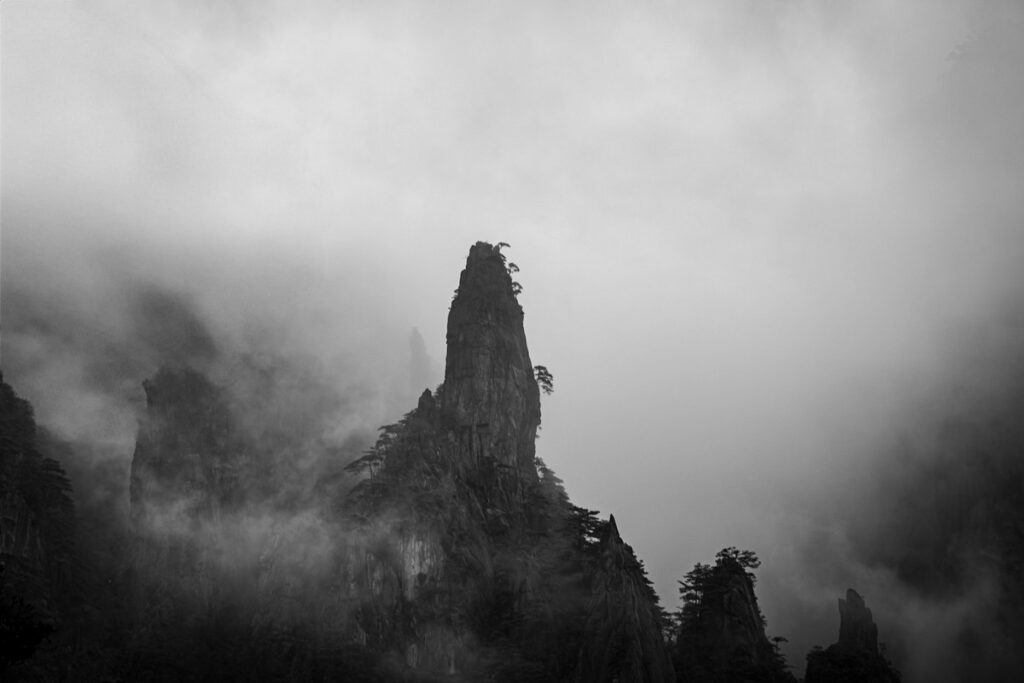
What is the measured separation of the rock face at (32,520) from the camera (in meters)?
99.1

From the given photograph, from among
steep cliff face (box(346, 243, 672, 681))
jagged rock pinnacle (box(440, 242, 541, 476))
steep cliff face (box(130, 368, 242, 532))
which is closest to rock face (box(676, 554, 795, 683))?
steep cliff face (box(346, 243, 672, 681))

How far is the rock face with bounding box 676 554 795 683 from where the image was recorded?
106 metres

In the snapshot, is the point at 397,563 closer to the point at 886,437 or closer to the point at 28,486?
the point at 28,486

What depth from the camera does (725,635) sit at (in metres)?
114

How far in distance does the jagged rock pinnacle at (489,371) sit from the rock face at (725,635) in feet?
96.6

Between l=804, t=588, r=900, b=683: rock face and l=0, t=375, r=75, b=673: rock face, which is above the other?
l=0, t=375, r=75, b=673: rock face

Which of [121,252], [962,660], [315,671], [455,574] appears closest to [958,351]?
[962,660]

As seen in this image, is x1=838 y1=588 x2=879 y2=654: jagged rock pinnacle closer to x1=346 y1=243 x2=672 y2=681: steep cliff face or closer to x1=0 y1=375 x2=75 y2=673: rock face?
x1=346 y1=243 x2=672 y2=681: steep cliff face

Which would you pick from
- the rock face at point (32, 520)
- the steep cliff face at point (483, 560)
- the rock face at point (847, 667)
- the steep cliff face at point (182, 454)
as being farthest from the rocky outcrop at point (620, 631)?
the rock face at point (32, 520)

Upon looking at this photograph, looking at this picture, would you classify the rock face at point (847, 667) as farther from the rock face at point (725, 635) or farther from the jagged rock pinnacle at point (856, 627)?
the jagged rock pinnacle at point (856, 627)

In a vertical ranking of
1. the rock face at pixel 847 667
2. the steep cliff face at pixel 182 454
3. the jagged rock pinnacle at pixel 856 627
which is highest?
the steep cliff face at pixel 182 454

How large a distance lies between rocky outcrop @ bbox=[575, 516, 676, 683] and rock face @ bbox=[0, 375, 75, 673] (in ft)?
189

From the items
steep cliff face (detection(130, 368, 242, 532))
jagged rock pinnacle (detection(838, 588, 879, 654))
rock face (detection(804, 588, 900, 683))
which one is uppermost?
steep cliff face (detection(130, 368, 242, 532))

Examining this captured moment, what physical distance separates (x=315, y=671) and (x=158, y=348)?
229 ft
